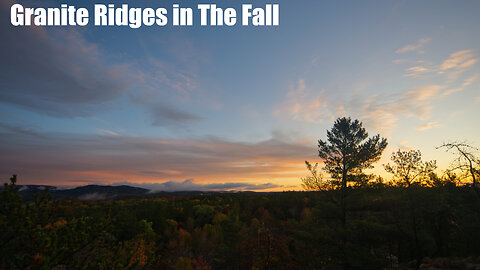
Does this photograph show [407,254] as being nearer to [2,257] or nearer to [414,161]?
[414,161]

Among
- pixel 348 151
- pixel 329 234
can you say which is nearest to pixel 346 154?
pixel 348 151

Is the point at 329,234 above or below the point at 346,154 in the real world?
below

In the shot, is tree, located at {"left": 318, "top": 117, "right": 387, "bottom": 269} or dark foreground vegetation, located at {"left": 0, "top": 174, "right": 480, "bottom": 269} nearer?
dark foreground vegetation, located at {"left": 0, "top": 174, "right": 480, "bottom": 269}

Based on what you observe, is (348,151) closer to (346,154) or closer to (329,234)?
(346,154)

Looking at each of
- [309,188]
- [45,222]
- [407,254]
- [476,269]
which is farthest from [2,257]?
[407,254]

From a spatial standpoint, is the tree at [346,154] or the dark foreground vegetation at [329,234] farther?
the tree at [346,154]

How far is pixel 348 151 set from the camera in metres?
21.8

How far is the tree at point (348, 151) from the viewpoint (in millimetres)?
21094

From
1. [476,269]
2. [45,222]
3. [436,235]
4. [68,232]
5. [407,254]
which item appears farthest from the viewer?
[407,254]

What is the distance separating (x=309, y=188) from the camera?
23.4 meters

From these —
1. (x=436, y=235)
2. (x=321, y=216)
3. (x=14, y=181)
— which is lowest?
(x=436, y=235)

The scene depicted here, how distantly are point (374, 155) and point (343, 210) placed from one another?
237 inches

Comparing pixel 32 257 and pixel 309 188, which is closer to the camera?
pixel 32 257

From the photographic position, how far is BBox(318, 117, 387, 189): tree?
69.2ft
